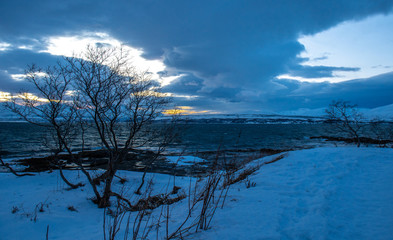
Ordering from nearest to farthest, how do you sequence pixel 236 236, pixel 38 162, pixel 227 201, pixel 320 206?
pixel 236 236
pixel 320 206
pixel 227 201
pixel 38 162

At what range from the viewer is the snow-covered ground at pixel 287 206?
10.8 feet

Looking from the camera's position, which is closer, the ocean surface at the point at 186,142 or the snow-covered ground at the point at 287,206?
the snow-covered ground at the point at 287,206

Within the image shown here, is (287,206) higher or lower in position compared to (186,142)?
higher

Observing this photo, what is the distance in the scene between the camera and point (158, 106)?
966 centimetres

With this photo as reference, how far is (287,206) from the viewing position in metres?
4.20

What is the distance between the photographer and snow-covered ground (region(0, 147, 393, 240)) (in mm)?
3305

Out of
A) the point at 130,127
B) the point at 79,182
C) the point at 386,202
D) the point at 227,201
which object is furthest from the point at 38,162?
the point at 386,202

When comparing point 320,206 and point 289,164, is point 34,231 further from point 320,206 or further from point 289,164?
point 289,164

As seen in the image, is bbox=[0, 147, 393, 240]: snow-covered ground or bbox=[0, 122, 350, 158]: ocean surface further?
bbox=[0, 122, 350, 158]: ocean surface

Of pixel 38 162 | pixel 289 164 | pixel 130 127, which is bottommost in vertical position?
pixel 38 162

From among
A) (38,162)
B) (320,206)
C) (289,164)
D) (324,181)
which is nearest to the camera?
(320,206)

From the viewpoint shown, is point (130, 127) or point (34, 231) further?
point (130, 127)

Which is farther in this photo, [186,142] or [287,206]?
[186,142]

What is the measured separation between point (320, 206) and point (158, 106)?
7.46m
